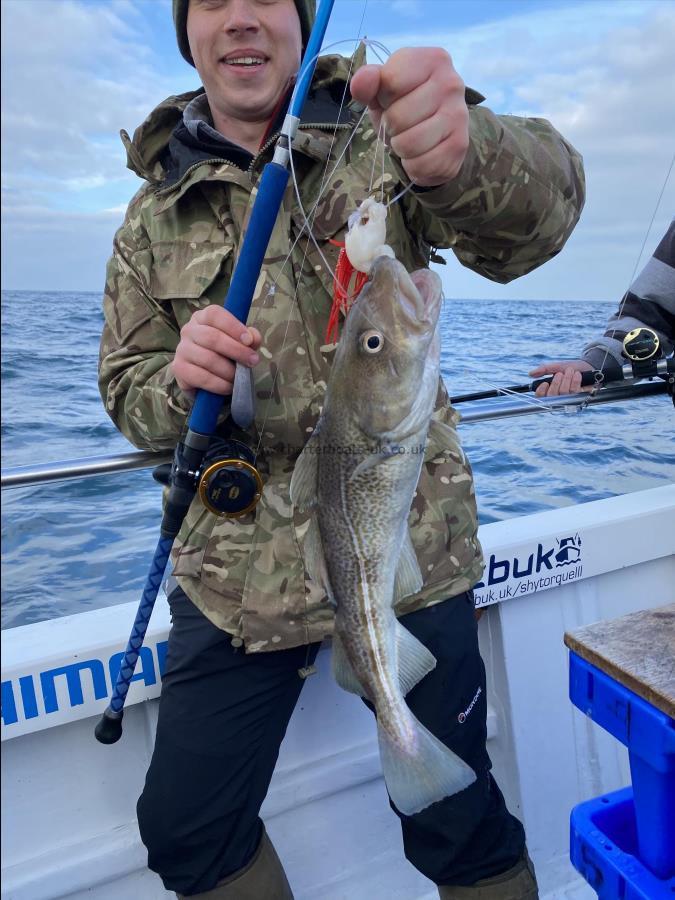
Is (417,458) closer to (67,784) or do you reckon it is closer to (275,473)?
(275,473)

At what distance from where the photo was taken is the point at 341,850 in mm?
2875

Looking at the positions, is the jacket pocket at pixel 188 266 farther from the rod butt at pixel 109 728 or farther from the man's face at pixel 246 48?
the rod butt at pixel 109 728

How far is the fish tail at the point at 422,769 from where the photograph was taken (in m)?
1.70

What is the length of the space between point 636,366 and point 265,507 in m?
1.88

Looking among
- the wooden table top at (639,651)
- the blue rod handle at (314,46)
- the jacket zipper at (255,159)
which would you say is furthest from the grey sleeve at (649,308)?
the blue rod handle at (314,46)

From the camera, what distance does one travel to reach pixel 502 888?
206cm

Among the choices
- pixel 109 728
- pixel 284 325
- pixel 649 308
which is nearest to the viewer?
pixel 284 325

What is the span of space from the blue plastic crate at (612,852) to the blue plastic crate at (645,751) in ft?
0.12

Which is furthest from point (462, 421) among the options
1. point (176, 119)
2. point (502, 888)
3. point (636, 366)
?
point (502, 888)

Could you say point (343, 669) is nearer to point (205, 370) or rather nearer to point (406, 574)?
point (406, 574)

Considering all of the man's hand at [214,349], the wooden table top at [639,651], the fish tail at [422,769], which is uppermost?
the man's hand at [214,349]

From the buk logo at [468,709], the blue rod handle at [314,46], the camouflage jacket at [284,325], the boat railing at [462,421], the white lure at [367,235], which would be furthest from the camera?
the boat railing at [462,421]

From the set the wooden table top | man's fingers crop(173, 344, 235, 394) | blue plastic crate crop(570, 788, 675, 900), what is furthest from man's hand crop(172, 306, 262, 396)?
blue plastic crate crop(570, 788, 675, 900)

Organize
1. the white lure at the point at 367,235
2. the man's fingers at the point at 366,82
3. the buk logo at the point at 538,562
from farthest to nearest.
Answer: the buk logo at the point at 538,562
the white lure at the point at 367,235
the man's fingers at the point at 366,82
